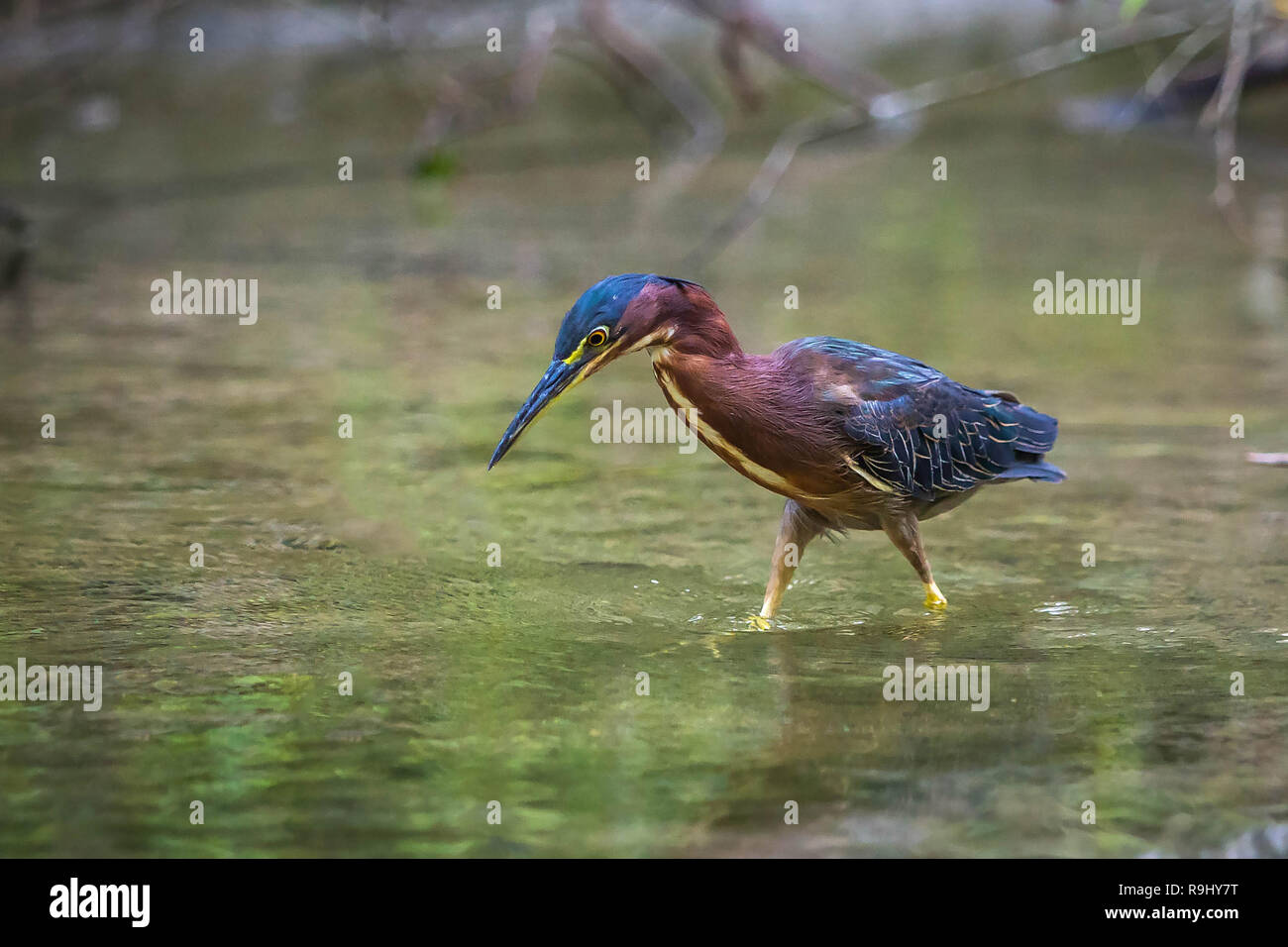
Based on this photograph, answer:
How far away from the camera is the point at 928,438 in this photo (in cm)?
575

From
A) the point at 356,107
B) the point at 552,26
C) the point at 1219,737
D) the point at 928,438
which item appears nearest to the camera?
the point at 1219,737

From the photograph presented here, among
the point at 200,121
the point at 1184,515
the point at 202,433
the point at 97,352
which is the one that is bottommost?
the point at 1184,515

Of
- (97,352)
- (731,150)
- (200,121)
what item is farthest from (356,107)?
(97,352)

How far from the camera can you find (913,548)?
18.6 feet

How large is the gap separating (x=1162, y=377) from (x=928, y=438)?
3.38 metres

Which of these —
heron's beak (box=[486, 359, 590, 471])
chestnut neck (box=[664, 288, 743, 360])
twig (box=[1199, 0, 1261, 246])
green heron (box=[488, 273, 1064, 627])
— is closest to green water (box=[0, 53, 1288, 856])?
green heron (box=[488, 273, 1064, 627])

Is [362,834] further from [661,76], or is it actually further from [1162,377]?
[661,76]

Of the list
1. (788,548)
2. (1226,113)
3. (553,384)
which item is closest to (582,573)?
(788,548)

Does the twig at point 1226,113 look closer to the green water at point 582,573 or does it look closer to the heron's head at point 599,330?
the green water at point 582,573

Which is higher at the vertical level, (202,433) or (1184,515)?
(202,433)

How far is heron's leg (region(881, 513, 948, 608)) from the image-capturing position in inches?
223

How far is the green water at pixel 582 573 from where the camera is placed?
4074 millimetres

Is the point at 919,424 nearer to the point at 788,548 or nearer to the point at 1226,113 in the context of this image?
the point at 788,548

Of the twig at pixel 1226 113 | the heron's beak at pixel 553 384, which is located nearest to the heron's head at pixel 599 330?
the heron's beak at pixel 553 384
